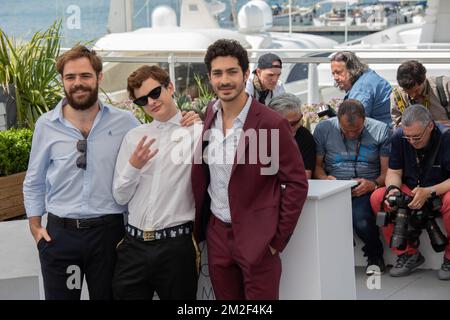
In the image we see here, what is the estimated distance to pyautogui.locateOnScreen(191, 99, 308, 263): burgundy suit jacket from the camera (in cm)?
459

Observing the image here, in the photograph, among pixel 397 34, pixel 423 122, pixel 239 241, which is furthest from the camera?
pixel 397 34

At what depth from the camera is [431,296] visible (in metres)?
6.55

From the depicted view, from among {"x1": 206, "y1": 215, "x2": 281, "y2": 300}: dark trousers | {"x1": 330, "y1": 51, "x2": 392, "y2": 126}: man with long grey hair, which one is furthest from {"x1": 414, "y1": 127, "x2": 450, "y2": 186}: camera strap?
{"x1": 206, "y1": 215, "x2": 281, "y2": 300}: dark trousers

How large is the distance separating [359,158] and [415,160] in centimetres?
53

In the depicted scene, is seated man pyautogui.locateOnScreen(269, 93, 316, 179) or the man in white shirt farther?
seated man pyautogui.locateOnScreen(269, 93, 316, 179)

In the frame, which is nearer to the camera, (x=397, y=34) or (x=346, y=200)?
(x=346, y=200)

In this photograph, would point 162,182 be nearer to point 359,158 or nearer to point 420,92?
point 359,158

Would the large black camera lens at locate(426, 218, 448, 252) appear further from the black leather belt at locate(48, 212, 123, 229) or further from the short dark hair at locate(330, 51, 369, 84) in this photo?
the black leather belt at locate(48, 212, 123, 229)

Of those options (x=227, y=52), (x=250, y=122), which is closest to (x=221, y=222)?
(x=250, y=122)

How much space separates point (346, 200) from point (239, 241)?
0.88m

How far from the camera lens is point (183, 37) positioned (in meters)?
21.9

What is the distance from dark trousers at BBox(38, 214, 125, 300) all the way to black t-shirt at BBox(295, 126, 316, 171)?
237cm

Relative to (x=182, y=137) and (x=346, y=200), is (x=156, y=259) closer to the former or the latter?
(x=182, y=137)
